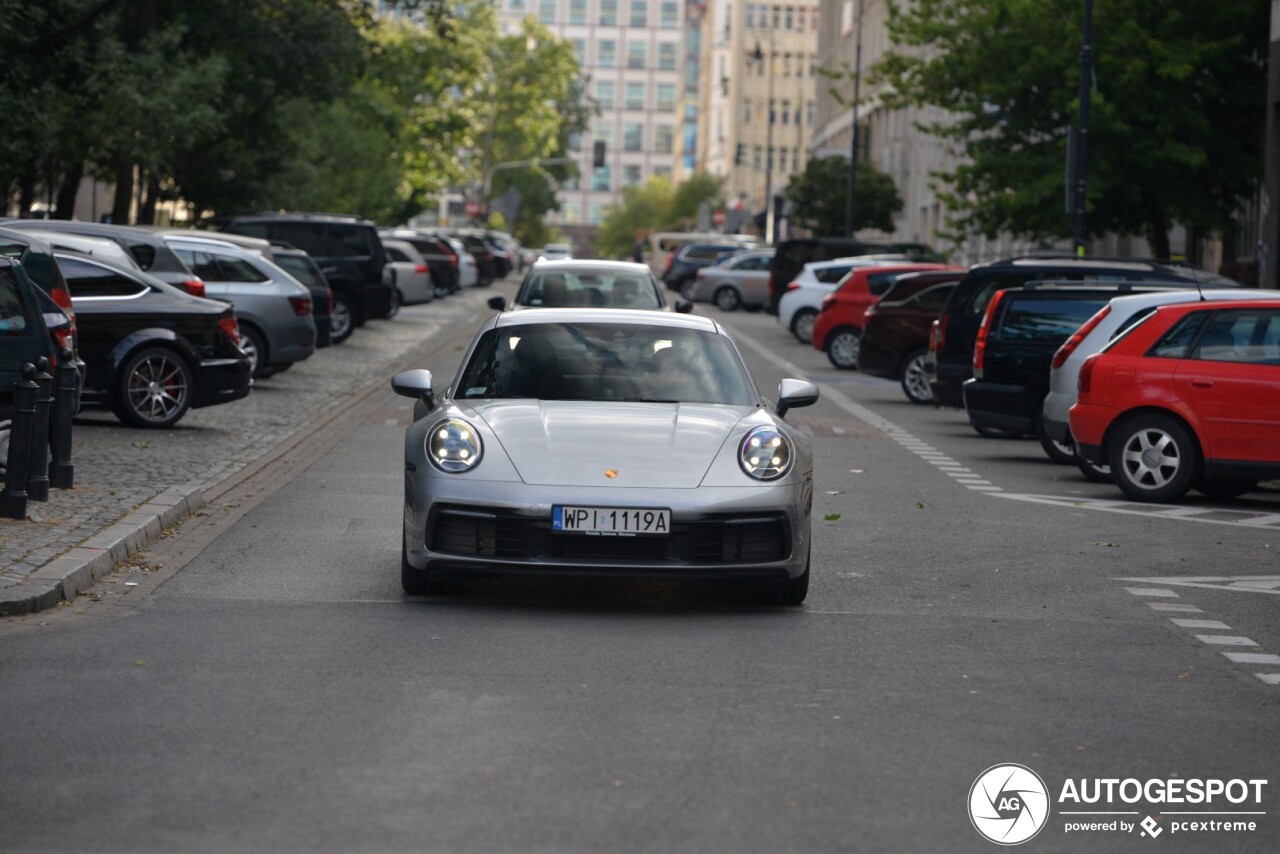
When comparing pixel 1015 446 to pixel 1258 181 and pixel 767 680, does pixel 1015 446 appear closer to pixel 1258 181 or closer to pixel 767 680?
pixel 767 680

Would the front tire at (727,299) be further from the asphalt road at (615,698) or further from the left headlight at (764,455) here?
the left headlight at (764,455)

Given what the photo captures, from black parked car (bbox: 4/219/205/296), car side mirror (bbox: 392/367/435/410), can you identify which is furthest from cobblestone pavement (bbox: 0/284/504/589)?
car side mirror (bbox: 392/367/435/410)

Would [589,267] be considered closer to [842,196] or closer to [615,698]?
[615,698]

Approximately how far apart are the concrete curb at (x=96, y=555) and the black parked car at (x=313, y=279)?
618 inches

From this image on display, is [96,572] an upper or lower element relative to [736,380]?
lower

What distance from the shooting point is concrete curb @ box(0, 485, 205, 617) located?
954cm

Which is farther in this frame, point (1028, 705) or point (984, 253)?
point (984, 253)

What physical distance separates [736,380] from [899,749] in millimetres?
4074

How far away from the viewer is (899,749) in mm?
6898

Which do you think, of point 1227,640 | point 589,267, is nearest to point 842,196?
point 589,267

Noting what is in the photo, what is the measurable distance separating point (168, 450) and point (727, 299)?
1728 inches

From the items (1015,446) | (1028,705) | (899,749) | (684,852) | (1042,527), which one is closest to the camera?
(684,852)

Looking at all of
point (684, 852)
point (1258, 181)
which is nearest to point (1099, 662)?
point (684, 852)

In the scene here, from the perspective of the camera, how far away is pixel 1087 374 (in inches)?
640
